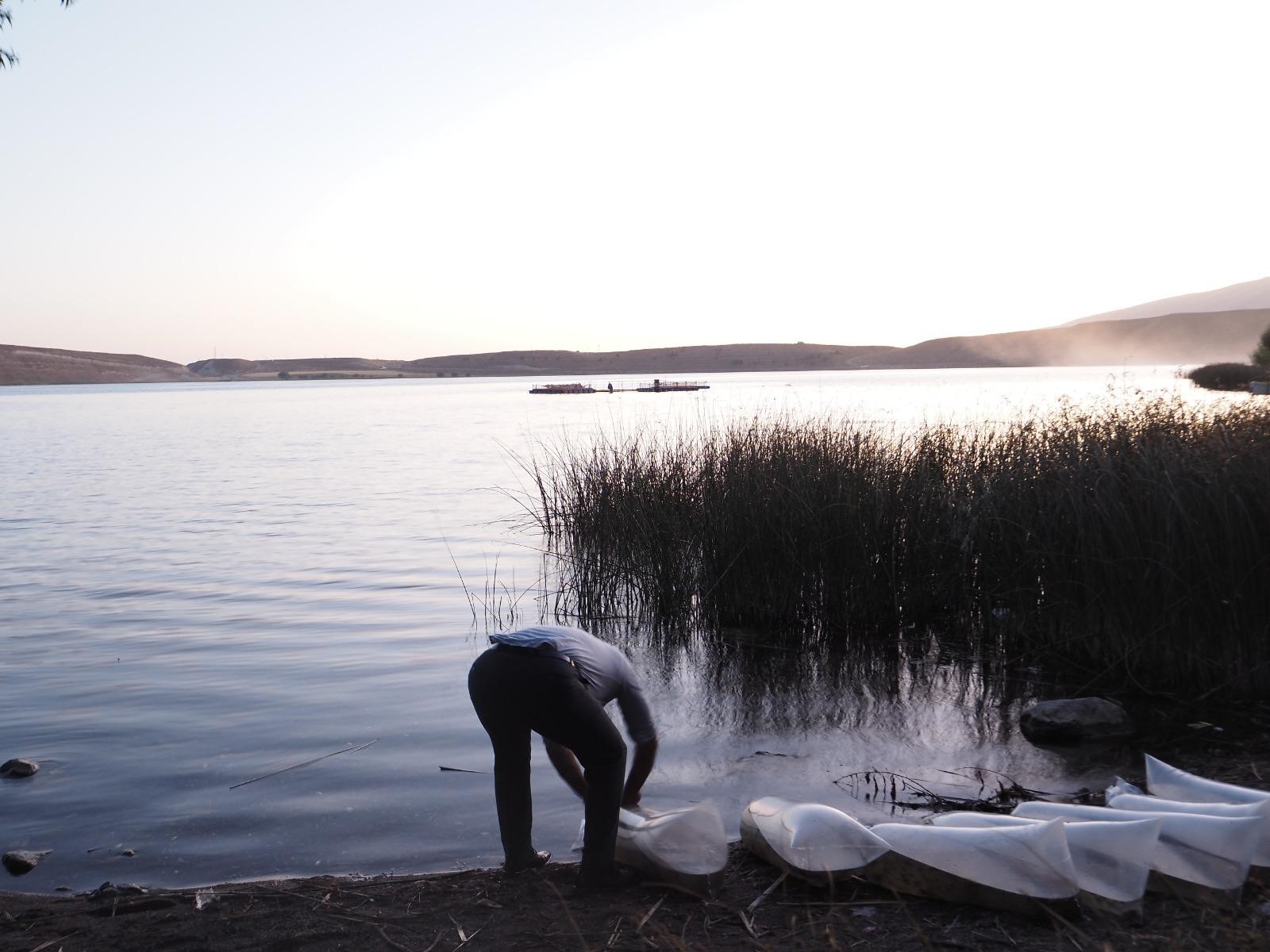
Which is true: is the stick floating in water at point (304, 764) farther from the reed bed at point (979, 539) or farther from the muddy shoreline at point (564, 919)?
the reed bed at point (979, 539)

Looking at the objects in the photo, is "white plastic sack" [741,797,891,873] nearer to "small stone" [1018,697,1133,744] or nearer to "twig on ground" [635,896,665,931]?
"twig on ground" [635,896,665,931]

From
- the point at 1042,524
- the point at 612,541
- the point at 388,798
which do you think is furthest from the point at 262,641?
the point at 1042,524

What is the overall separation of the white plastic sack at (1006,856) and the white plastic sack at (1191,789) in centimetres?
103

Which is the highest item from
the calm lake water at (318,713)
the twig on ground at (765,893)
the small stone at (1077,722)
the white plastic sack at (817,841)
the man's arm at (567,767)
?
the man's arm at (567,767)

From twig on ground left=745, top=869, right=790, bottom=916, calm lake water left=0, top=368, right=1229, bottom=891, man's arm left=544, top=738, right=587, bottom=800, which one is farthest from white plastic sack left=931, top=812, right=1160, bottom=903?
man's arm left=544, top=738, right=587, bottom=800

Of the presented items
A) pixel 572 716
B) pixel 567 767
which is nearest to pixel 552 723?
pixel 572 716

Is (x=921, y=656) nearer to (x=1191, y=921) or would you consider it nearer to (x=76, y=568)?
(x=1191, y=921)

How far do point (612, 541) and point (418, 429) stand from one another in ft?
121

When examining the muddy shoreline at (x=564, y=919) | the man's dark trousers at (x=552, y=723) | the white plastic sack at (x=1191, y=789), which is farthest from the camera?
the white plastic sack at (x=1191, y=789)

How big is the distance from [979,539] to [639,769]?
4805 millimetres

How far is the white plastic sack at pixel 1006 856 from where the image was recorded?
362 cm

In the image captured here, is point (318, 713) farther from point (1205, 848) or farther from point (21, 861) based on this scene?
point (1205, 848)

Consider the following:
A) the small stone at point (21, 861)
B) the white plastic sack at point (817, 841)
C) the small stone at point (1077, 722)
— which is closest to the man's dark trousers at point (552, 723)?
the white plastic sack at point (817, 841)

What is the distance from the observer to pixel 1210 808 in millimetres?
4016
